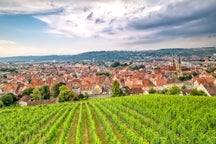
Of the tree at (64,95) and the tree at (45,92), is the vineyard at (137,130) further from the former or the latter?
the tree at (45,92)

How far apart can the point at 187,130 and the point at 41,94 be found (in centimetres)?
4835

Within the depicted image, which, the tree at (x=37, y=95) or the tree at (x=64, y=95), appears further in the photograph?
the tree at (x=37, y=95)

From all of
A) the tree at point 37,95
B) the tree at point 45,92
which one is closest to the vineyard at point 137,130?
the tree at point 37,95

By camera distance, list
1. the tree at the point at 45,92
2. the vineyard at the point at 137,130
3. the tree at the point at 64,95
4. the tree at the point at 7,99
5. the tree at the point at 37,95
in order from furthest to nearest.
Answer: the tree at the point at 45,92 < the tree at the point at 37,95 < the tree at the point at 7,99 < the tree at the point at 64,95 < the vineyard at the point at 137,130

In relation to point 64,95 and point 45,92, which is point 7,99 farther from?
point 64,95

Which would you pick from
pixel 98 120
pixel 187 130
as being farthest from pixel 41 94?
pixel 187 130

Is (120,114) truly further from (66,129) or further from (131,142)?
(131,142)

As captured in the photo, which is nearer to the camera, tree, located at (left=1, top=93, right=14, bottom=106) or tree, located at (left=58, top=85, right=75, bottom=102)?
tree, located at (left=58, top=85, right=75, bottom=102)

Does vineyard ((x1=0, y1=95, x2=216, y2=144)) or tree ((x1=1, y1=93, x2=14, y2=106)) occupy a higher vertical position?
vineyard ((x1=0, y1=95, x2=216, y2=144))

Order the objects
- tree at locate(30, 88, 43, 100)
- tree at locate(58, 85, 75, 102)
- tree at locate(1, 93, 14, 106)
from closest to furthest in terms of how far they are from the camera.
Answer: tree at locate(58, 85, 75, 102)
tree at locate(1, 93, 14, 106)
tree at locate(30, 88, 43, 100)

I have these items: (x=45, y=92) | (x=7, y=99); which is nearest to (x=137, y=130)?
(x=45, y=92)

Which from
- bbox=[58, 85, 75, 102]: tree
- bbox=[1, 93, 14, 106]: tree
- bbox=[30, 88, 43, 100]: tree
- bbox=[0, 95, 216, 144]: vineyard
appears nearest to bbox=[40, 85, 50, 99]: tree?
bbox=[30, 88, 43, 100]: tree

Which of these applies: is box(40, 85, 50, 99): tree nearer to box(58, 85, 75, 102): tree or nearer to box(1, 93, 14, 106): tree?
box(58, 85, 75, 102): tree

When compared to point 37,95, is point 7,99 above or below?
below
